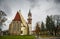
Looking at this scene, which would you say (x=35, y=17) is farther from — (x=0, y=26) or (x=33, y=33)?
(x=0, y=26)

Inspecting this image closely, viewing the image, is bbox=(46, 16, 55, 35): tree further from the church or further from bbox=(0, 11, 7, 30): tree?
bbox=(0, 11, 7, 30): tree

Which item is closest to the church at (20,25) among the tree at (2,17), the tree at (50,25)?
the tree at (2,17)

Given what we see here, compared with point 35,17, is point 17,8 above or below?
above

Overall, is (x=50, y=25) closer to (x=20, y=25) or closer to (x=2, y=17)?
(x=20, y=25)

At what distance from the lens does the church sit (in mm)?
3687

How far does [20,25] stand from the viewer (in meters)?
3.76

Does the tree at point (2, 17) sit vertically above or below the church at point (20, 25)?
above

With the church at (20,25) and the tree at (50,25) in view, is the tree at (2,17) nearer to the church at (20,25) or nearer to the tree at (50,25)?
the church at (20,25)

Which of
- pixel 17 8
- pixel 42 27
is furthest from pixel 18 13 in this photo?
pixel 42 27

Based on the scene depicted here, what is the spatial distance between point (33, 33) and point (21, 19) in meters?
0.49

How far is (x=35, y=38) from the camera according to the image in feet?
12.0

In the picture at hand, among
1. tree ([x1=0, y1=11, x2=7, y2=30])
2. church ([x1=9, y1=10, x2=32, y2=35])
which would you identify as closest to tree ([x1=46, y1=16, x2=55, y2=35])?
church ([x1=9, y1=10, x2=32, y2=35])

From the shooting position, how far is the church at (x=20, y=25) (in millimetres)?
3687

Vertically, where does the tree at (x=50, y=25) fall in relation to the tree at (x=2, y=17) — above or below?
below
